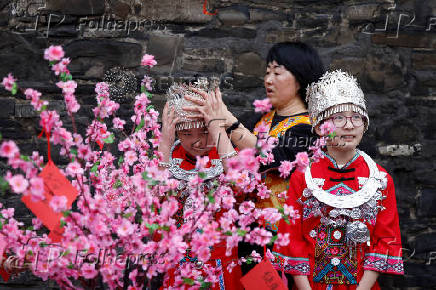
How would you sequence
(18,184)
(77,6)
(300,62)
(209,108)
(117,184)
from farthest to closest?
(77,6) → (300,62) → (209,108) → (117,184) → (18,184)

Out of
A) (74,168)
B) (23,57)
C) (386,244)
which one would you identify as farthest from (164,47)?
(74,168)

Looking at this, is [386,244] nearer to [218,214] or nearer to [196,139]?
[218,214]

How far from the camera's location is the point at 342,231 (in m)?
1.90

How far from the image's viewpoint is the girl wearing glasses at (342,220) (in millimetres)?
1870

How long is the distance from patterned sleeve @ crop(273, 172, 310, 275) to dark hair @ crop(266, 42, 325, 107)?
508mm

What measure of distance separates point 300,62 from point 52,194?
1425 mm

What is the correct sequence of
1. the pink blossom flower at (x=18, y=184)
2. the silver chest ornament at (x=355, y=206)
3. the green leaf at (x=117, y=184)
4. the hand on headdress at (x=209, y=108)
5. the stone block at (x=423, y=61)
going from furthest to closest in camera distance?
the stone block at (x=423, y=61)
the silver chest ornament at (x=355, y=206)
the hand on headdress at (x=209, y=108)
the green leaf at (x=117, y=184)
the pink blossom flower at (x=18, y=184)

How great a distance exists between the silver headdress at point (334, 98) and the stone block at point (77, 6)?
1526 millimetres

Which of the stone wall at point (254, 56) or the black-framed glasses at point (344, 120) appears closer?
the black-framed glasses at point (344, 120)

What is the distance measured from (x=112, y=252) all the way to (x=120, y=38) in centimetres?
199

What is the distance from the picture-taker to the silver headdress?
1937mm

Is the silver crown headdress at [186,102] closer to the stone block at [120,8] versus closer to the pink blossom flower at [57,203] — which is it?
the pink blossom flower at [57,203]

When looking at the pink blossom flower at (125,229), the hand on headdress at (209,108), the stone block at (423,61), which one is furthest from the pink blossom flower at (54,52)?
the stone block at (423,61)

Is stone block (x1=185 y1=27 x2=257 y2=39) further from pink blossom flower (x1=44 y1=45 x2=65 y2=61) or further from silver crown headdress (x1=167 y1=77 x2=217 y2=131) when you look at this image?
pink blossom flower (x1=44 y1=45 x2=65 y2=61)
